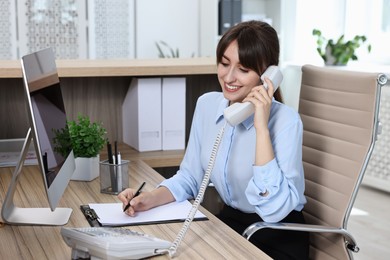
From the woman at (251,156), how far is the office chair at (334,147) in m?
0.09

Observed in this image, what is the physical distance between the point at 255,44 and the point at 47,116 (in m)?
0.61

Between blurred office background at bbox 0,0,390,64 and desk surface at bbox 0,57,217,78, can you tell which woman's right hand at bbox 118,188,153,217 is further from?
blurred office background at bbox 0,0,390,64

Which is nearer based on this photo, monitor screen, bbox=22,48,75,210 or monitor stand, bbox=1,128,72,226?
monitor screen, bbox=22,48,75,210

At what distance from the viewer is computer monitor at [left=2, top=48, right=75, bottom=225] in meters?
1.43

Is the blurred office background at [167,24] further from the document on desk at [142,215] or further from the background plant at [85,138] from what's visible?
the document on desk at [142,215]

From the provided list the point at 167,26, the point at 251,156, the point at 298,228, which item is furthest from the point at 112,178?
the point at 167,26

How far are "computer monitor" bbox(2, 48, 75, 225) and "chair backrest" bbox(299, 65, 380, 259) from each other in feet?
2.48

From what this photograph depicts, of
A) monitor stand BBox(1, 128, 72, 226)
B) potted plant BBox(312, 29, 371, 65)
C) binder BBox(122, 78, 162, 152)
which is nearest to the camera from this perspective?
monitor stand BBox(1, 128, 72, 226)

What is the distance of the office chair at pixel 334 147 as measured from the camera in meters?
1.84

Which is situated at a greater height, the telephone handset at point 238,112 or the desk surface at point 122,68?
the desk surface at point 122,68

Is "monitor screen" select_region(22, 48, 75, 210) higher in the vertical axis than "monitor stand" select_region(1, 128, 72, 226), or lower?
higher

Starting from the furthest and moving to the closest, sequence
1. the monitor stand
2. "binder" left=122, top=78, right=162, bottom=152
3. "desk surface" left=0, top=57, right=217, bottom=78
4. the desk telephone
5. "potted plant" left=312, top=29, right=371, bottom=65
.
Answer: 1. "potted plant" left=312, top=29, right=371, bottom=65
2. "binder" left=122, top=78, right=162, bottom=152
3. "desk surface" left=0, top=57, right=217, bottom=78
4. the monitor stand
5. the desk telephone

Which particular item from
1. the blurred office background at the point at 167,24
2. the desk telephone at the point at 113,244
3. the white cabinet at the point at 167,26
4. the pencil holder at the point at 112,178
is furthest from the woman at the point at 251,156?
the white cabinet at the point at 167,26

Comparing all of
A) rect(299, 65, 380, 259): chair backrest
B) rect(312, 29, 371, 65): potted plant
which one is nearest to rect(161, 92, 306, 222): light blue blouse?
rect(299, 65, 380, 259): chair backrest
